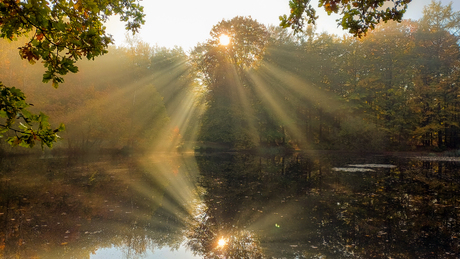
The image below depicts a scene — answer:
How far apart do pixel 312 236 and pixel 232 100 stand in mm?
36000

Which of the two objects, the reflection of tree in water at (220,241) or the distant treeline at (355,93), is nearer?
the reflection of tree in water at (220,241)

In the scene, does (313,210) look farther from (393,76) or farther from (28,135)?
(393,76)

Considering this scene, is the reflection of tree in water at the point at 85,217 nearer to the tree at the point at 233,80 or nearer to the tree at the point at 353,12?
the tree at the point at 353,12

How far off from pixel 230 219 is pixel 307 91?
3737 cm

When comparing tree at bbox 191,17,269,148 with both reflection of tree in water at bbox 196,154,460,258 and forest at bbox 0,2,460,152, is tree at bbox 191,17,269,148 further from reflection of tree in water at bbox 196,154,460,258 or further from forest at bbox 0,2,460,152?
reflection of tree in water at bbox 196,154,460,258

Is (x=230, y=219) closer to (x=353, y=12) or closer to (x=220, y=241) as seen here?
(x=220, y=241)

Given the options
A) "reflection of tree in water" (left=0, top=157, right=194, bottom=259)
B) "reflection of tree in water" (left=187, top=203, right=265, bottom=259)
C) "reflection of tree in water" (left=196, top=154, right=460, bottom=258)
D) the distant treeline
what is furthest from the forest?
"reflection of tree in water" (left=187, top=203, right=265, bottom=259)

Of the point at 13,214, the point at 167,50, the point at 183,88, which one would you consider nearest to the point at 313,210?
the point at 13,214

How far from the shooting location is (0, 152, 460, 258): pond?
6.36 meters

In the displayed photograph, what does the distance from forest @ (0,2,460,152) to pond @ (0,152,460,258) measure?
26.2m

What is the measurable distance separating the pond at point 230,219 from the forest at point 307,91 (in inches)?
1030

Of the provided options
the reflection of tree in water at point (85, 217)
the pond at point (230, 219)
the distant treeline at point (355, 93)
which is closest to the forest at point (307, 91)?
the distant treeline at point (355, 93)

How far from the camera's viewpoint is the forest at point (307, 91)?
129 ft

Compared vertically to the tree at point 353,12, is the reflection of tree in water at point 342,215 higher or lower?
lower
